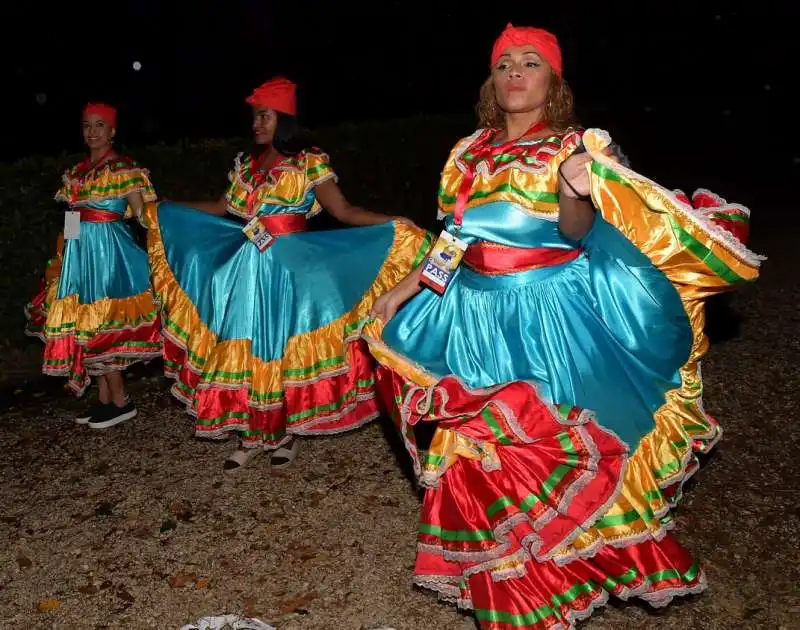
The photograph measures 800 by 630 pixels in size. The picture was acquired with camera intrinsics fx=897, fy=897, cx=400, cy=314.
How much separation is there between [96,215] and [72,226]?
0.15 meters

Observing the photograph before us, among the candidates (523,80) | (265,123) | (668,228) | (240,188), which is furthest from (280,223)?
(668,228)

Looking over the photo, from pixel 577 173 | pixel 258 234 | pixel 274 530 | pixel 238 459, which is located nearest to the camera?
pixel 577 173

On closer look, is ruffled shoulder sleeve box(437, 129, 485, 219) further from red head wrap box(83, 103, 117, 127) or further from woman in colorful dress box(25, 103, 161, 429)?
red head wrap box(83, 103, 117, 127)

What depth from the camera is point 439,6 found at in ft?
66.7

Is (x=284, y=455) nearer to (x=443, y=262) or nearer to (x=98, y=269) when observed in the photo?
(x=98, y=269)

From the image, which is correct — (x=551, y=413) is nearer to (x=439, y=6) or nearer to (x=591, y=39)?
(x=439, y=6)

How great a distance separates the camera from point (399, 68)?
1948 centimetres

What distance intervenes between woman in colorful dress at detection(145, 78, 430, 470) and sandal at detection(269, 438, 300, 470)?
0.12 metres


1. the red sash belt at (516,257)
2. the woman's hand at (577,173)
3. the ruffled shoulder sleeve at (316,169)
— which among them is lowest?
the ruffled shoulder sleeve at (316,169)

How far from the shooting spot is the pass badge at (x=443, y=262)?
308 cm

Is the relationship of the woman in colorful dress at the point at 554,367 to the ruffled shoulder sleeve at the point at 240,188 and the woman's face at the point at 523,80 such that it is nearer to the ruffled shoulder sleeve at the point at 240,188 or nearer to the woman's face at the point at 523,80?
the woman's face at the point at 523,80

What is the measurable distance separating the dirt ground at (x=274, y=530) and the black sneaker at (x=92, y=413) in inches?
2.1

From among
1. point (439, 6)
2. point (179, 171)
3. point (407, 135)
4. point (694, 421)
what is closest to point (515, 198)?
point (694, 421)

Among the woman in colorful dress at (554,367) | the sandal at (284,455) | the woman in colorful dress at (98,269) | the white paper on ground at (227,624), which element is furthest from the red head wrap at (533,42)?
the woman in colorful dress at (98,269)
